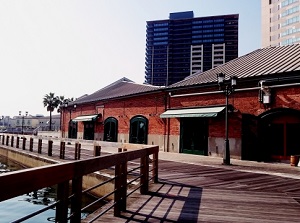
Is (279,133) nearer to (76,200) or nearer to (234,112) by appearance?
(234,112)

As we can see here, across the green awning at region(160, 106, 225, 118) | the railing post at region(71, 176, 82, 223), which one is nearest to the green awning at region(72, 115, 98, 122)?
the green awning at region(160, 106, 225, 118)

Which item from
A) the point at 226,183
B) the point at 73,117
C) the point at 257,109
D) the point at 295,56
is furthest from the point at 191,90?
the point at 73,117

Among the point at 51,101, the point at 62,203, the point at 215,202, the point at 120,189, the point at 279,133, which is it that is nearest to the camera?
the point at 62,203

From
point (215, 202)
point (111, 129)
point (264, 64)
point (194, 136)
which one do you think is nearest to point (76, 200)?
point (215, 202)

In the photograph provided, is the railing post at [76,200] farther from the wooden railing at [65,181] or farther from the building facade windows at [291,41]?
the building facade windows at [291,41]

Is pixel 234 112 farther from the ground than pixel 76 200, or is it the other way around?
pixel 234 112

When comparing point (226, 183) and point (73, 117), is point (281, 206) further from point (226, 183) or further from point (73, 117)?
point (73, 117)

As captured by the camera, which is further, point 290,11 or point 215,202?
point 290,11

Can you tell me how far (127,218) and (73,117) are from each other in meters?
31.8

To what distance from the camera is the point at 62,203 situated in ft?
8.79

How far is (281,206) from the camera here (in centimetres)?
564

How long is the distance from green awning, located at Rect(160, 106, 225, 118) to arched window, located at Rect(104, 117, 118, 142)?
735 cm

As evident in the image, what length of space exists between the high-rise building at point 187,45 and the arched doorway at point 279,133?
10789 centimetres

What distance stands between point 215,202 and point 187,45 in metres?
130
